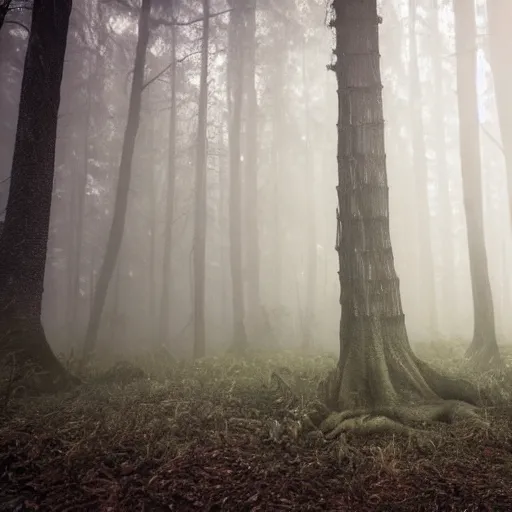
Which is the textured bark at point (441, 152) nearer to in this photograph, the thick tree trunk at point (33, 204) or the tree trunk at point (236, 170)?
the tree trunk at point (236, 170)

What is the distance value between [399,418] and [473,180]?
23.1 feet

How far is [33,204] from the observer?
643 centimetres

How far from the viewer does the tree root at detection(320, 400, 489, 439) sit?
3.67 metres

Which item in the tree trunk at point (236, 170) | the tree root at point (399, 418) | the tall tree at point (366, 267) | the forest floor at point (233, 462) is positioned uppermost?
the tree trunk at point (236, 170)

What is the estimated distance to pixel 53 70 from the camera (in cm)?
684

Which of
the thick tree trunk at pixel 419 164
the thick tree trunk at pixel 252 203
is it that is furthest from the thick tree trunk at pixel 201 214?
the thick tree trunk at pixel 419 164

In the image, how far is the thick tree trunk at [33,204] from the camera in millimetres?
5949

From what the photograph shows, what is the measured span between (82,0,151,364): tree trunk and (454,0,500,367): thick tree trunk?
9292 millimetres

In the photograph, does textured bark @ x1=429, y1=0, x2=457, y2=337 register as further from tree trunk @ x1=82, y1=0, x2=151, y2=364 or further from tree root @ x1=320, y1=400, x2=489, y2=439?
tree root @ x1=320, y1=400, x2=489, y2=439

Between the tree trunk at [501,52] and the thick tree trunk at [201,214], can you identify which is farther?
the thick tree trunk at [201,214]

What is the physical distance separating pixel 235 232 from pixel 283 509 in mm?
12569

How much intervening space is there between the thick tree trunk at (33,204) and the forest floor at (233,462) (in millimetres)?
1668

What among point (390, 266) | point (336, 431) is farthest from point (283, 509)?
point (390, 266)

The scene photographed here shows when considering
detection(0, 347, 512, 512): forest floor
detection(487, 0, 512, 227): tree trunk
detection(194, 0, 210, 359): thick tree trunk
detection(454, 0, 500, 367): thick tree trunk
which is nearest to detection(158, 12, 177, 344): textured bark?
detection(194, 0, 210, 359): thick tree trunk
